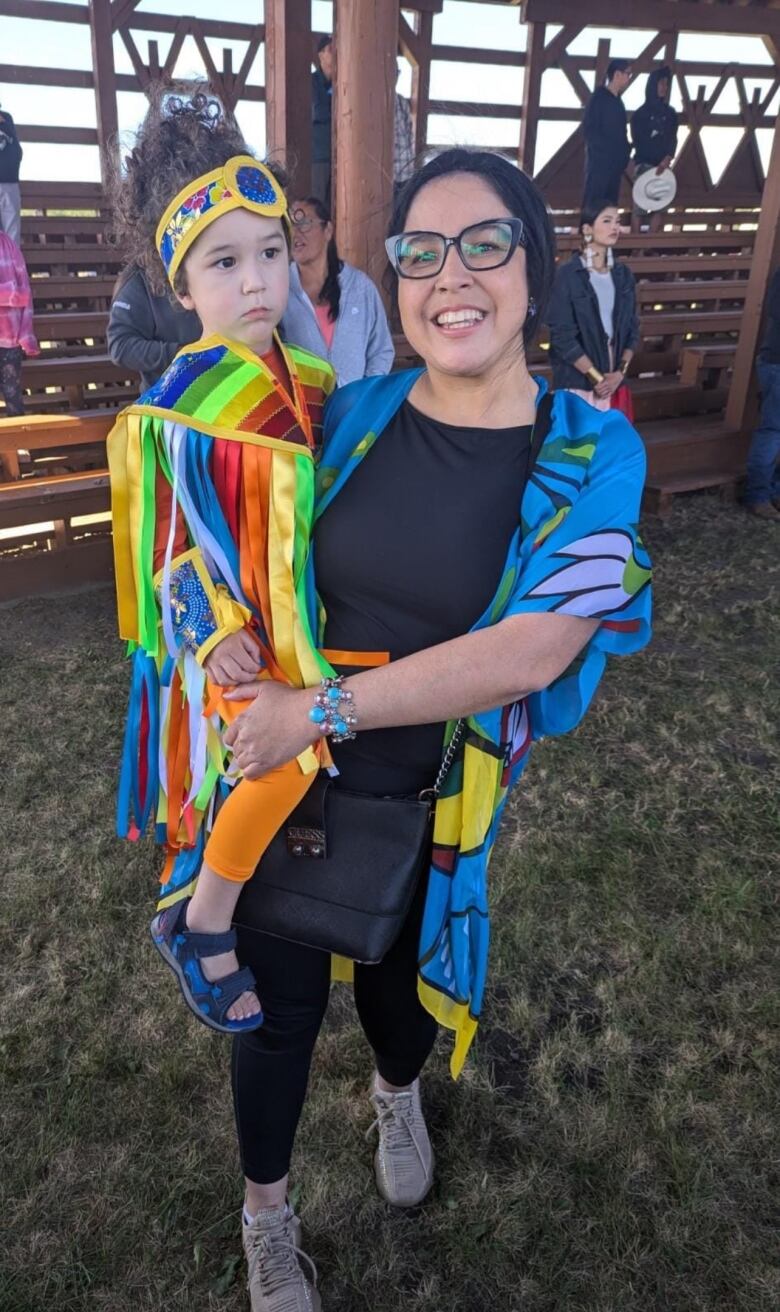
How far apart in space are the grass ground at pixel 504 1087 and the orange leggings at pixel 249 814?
3.09ft

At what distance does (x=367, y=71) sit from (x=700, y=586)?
3.15 meters

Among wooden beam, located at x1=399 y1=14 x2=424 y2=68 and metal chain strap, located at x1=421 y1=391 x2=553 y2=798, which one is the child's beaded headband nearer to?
metal chain strap, located at x1=421 y1=391 x2=553 y2=798

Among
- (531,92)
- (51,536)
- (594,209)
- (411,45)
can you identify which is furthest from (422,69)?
(51,536)

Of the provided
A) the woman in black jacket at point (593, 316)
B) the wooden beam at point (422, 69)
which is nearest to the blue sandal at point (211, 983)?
the woman in black jacket at point (593, 316)

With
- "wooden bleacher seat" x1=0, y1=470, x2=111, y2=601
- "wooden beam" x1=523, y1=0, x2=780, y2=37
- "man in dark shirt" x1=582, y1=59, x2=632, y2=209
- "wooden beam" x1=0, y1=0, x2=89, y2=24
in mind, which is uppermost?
"wooden beam" x1=523, y1=0, x2=780, y2=37

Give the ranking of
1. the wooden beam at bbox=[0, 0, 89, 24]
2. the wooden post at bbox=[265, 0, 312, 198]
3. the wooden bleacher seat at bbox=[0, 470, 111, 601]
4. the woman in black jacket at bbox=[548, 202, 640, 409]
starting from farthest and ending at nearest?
the wooden beam at bbox=[0, 0, 89, 24], the woman in black jacket at bbox=[548, 202, 640, 409], the wooden bleacher seat at bbox=[0, 470, 111, 601], the wooden post at bbox=[265, 0, 312, 198]

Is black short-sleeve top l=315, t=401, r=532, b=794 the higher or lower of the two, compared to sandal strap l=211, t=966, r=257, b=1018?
higher

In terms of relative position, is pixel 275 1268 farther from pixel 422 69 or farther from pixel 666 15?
pixel 666 15

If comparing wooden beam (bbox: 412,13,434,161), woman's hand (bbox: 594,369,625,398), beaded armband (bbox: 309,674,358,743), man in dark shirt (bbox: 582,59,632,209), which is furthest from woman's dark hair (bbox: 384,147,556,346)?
wooden beam (bbox: 412,13,434,161)

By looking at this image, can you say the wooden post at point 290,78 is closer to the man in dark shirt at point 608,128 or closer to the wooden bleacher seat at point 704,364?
the wooden bleacher seat at point 704,364

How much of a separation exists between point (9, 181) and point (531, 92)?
7.04 metres

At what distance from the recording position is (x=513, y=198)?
1.24 metres

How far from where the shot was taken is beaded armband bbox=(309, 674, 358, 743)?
50.1 inches

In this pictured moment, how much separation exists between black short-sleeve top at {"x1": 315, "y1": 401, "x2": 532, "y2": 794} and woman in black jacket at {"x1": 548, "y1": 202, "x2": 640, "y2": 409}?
4.10m
